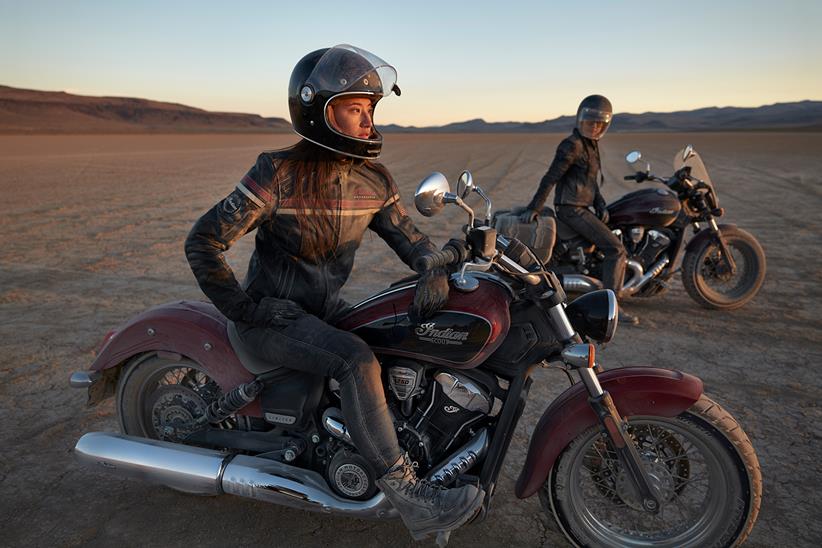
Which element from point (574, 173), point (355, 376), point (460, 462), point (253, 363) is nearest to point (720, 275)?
point (574, 173)

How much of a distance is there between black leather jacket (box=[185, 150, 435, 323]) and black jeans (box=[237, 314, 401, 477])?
0.82ft

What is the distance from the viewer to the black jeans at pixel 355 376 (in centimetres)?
257

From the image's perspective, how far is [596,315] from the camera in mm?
2574

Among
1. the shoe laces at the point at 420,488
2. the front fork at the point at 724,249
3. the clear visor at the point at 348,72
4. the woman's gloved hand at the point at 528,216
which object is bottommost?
the shoe laces at the point at 420,488

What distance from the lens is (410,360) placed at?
276cm

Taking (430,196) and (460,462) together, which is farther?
(460,462)

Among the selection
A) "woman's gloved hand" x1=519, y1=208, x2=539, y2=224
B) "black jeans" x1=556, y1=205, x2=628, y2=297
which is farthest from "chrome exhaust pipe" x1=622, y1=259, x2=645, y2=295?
"woman's gloved hand" x1=519, y1=208, x2=539, y2=224

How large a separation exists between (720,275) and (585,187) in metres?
1.78

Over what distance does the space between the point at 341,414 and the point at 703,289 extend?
5.00m

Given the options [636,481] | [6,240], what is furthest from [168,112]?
[636,481]

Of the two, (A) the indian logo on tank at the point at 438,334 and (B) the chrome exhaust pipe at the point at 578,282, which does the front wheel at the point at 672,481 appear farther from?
(B) the chrome exhaust pipe at the point at 578,282

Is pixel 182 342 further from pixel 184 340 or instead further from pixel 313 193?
pixel 313 193

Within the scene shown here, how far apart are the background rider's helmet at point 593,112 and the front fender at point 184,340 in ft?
14.6

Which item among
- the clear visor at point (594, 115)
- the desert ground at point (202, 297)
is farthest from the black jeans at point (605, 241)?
the clear visor at point (594, 115)
